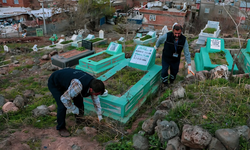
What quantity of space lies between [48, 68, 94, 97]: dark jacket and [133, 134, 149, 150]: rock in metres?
1.25

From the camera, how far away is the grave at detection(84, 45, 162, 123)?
4.54 m

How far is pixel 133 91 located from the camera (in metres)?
5.00

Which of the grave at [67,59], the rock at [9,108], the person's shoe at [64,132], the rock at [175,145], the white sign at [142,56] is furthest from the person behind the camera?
the grave at [67,59]

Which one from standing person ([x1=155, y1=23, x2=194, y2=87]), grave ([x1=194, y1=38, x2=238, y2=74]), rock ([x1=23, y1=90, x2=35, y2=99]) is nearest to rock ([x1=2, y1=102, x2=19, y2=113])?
rock ([x1=23, y1=90, x2=35, y2=99])

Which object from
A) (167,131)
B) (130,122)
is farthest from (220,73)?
(167,131)

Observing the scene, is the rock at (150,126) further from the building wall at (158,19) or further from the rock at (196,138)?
the building wall at (158,19)

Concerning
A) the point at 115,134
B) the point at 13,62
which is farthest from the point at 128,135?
the point at 13,62

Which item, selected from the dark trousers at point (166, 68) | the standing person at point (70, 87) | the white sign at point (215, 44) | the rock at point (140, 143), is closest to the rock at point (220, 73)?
the dark trousers at point (166, 68)

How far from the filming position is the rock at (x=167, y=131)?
306 cm

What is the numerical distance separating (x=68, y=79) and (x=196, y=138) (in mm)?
2408

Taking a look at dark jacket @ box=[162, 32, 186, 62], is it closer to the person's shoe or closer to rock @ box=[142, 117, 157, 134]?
rock @ box=[142, 117, 157, 134]

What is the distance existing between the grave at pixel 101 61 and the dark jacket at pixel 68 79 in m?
3.27

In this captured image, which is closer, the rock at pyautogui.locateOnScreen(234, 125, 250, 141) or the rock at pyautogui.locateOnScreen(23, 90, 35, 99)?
the rock at pyautogui.locateOnScreen(234, 125, 250, 141)

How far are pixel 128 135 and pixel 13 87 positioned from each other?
5.44 metres
